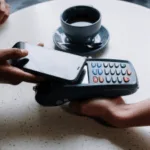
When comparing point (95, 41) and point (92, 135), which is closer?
point (92, 135)

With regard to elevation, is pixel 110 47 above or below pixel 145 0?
above

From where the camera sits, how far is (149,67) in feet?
1.86

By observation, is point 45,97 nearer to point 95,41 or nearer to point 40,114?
point 40,114

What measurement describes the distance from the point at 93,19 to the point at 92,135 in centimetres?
28

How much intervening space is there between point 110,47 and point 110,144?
0.25 metres

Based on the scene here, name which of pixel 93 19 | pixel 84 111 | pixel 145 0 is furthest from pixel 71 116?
pixel 145 0

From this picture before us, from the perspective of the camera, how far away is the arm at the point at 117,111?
46 centimetres

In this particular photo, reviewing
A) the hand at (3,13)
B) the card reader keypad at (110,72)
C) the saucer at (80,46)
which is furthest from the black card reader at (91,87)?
the hand at (3,13)

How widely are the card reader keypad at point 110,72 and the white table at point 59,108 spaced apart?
45 mm

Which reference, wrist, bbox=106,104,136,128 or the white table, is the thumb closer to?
the white table

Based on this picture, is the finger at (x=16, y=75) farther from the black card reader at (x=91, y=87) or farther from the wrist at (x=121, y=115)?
the wrist at (x=121, y=115)

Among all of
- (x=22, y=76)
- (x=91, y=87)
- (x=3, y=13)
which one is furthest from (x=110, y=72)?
(x=3, y=13)

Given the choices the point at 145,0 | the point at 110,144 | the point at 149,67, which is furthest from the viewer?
the point at 145,0

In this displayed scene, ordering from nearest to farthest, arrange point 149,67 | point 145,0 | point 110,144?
point 110,144 < point 149,67 < point 145,0
